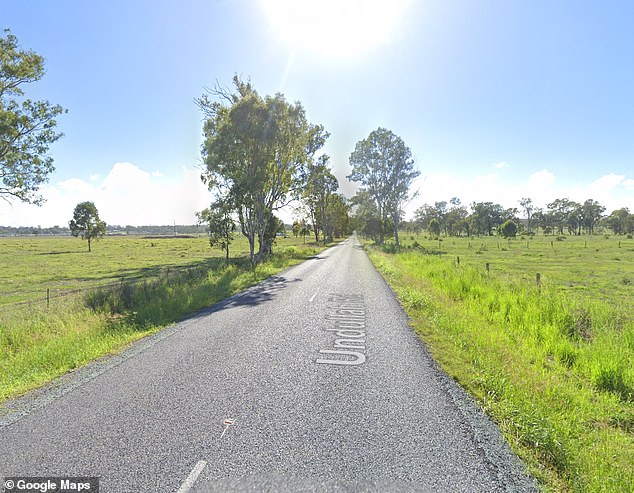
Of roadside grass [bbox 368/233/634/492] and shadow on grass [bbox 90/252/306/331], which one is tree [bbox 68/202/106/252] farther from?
roadside grass [bbox 368/233/634/492]

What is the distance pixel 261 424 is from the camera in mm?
3637

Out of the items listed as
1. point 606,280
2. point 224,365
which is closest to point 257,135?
point 224,365

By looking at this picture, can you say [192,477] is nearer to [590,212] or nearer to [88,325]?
[88,325]

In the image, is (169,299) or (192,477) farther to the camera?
(169,299)

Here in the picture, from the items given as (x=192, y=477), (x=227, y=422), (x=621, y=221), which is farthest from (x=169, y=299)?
(x=621, y=221)

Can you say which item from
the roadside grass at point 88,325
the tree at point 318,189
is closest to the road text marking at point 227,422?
→ the roadside grass at point 88,325

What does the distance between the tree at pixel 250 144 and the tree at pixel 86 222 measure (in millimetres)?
42788

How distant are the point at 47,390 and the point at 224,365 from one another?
2667 millimetres

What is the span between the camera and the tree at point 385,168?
39531 millimetres

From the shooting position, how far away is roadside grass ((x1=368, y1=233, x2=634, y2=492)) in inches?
121

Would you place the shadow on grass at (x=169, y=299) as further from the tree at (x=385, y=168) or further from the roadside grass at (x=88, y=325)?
the tree at (x=385, y=168)

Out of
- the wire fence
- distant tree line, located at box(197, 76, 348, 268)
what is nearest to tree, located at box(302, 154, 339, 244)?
distant tree line, located at box(197, 76, 348, 268)

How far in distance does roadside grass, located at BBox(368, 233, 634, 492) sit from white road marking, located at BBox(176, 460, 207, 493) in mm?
3287

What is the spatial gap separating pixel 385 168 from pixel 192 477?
1634 inches
